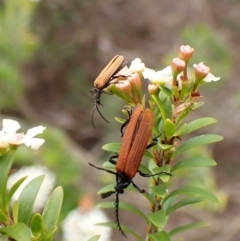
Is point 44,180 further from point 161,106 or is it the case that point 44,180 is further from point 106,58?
point 106,58

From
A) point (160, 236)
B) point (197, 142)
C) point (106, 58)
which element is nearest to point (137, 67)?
point (197, 142)

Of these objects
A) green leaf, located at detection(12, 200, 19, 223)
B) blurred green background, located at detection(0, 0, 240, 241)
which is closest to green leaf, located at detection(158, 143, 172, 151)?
green leaf, located at detection(12, 200, 19, 223)

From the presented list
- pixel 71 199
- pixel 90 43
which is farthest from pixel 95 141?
pixel 71 199

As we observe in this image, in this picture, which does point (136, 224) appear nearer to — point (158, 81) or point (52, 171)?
point (52, 171)

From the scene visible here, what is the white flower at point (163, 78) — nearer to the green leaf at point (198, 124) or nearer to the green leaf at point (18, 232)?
the green leaf at point (198, 124)

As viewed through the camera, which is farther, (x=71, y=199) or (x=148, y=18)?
(x=148, y=18)

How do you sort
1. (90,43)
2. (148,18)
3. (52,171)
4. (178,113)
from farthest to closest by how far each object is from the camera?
(148,18) < (90,43) < (52,171) < (178,113)

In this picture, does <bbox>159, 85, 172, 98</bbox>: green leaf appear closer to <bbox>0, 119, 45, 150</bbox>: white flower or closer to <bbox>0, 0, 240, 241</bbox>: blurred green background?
<bbox>0, 119, 45, 150</bbox>: white flower

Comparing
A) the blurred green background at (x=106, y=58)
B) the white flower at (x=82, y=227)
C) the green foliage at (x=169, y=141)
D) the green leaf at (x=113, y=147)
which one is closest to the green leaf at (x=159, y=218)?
the green foliage at (x=169, y=141)
